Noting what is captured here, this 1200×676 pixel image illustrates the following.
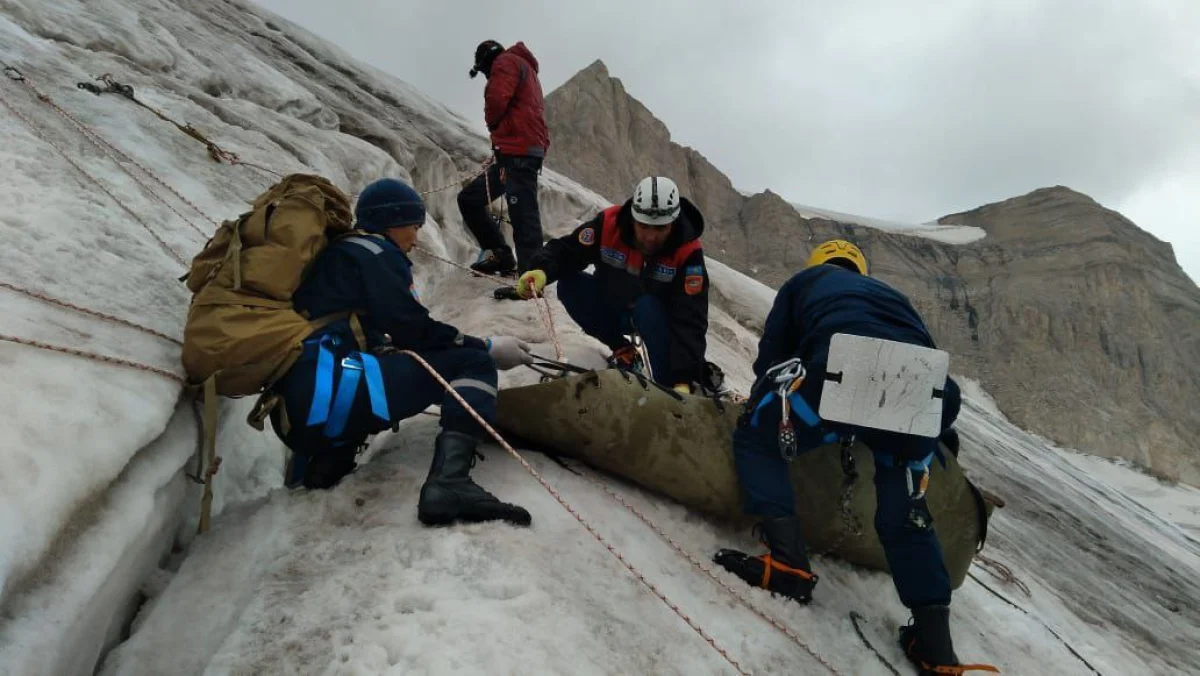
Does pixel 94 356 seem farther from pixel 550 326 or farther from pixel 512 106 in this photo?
pixel 512 106

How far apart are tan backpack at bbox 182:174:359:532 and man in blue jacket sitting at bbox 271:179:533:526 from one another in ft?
0.27

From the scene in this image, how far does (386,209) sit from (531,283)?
1417 mm

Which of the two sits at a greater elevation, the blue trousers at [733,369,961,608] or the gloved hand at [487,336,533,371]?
the blue trousers at [733,369,961,608]

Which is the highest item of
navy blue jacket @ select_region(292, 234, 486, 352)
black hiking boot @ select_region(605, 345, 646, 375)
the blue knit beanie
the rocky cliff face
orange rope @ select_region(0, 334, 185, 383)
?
the rocky cliff face

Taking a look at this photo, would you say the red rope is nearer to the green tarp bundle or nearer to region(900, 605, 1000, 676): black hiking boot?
the green tarp bundle


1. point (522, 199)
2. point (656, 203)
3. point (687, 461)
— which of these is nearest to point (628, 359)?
point (656, 203)

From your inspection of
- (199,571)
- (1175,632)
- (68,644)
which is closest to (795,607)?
(199,571)

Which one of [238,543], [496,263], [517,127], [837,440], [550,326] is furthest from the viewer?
[496,263]

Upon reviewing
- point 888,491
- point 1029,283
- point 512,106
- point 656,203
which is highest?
point 1029,283

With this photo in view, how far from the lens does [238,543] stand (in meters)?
2.55

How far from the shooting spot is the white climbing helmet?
168 inches

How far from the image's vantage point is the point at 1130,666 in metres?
4.04

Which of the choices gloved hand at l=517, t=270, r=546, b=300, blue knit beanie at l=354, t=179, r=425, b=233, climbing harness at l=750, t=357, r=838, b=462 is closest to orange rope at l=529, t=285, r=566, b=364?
gloved hand at l=517, t=270, r=546, b=300

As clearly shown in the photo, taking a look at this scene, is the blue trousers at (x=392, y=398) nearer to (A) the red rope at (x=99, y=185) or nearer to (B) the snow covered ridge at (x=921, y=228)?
(A) the red rope at (x=99, y=185)
